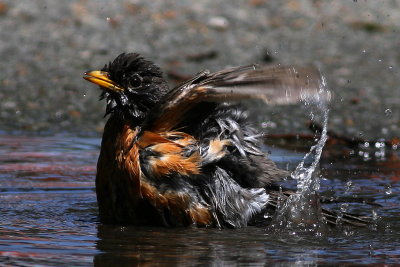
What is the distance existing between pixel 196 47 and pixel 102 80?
279 inches

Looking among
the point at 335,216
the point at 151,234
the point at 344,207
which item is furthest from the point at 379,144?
the point at 151,234

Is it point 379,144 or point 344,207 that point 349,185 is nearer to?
point 344,207

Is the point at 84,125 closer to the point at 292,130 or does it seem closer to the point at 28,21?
the point at 292,130

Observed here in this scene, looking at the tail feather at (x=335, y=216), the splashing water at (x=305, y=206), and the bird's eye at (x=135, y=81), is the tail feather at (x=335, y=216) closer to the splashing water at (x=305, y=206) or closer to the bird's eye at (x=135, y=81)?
the splashing water at (x=305, y=206)

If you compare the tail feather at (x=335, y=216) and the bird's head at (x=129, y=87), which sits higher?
the bird's head at (x=129, y=87)

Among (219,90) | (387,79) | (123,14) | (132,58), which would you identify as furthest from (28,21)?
(219,90)

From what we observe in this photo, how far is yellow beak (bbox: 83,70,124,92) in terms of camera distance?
6.71 m

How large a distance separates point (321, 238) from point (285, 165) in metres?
2.78

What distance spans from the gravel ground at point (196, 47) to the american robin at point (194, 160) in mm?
3984

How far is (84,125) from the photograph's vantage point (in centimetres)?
1064

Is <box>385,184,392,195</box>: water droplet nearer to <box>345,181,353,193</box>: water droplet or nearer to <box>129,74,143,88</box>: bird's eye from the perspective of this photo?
<box>345,181,353,193</box>: water droplet

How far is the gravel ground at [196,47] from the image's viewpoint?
1112cm

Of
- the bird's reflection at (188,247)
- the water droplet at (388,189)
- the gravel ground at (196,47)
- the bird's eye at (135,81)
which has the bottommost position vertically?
the bird's reflection at (188,247)

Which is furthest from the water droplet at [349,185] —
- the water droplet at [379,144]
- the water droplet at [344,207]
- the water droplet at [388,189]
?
the water droplet at [379,144]
